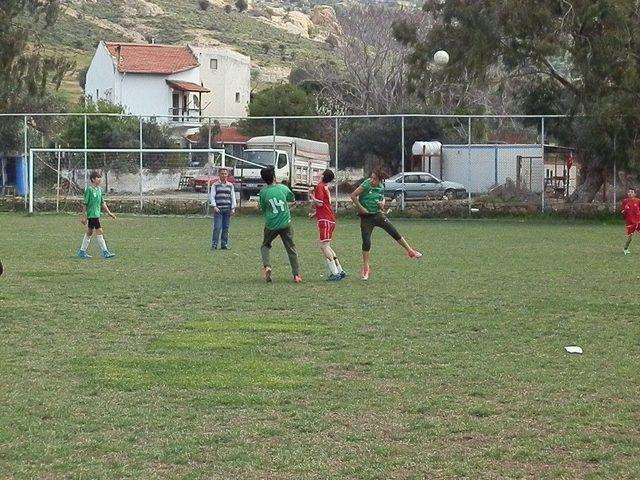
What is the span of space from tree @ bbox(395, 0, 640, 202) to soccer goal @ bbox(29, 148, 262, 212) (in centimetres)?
848

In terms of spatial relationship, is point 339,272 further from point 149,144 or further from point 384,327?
point 149,144

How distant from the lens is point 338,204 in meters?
36.9

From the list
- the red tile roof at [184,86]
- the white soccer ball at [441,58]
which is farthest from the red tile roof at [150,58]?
the white soccer ball at [441,58]

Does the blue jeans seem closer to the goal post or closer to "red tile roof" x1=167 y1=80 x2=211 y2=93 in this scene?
the goal post

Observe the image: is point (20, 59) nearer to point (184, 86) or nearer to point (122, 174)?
point (122, 174)

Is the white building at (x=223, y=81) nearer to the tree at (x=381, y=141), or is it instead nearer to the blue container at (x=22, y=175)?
the blue container at (x=22, y=175)

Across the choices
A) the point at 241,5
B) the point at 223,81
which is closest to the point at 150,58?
the point at 223,81

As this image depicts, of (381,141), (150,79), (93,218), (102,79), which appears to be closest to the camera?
(93,218)

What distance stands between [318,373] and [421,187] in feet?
93.7

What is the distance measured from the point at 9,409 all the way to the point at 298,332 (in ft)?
13.7

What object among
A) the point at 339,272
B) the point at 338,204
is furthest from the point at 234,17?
the point at 339,272

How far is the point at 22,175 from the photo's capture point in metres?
41.7

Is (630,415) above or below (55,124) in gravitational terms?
below

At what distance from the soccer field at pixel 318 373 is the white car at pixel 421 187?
60.0 feet
